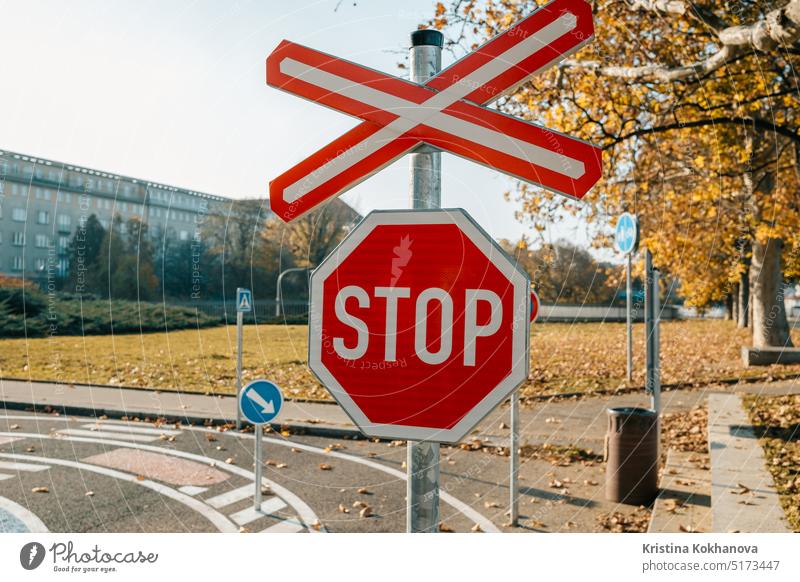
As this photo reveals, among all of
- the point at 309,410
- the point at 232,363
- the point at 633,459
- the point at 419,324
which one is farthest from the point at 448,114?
the point at 232,363

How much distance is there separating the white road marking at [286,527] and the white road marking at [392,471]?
3.54 ft

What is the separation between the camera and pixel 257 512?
570 centimetres

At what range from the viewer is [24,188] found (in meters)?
3.81

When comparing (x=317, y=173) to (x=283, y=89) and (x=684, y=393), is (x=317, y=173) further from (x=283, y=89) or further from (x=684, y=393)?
(x=684, y=393)

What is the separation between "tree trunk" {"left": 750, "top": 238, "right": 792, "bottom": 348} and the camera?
16.0 m

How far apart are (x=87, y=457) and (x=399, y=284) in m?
7.39

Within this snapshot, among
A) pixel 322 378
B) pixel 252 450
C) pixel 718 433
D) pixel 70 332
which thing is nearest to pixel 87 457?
pixel 252 450

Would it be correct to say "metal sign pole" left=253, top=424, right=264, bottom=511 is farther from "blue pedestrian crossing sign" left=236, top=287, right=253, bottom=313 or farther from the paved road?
"blue pedestrian crossing sign" left=236, top=287, right=253, bottom=313

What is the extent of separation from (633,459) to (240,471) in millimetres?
4326

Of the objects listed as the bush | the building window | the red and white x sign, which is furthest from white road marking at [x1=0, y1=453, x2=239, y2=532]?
the bush

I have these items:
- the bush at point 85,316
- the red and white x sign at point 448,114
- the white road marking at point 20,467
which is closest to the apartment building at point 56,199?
the red and white x sign at point 448,114

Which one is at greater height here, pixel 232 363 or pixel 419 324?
pixel 419 324

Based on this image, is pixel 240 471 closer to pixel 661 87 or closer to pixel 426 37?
pixel 426 37

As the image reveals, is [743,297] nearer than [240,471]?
No
